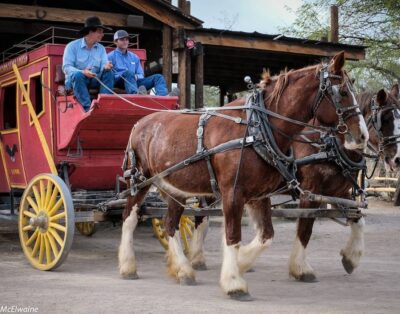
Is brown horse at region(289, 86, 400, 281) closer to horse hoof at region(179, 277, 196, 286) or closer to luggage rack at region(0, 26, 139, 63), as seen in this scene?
horse hoof at region(179, 277, 196, 286)

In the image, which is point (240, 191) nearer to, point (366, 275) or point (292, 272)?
point (292, 272)

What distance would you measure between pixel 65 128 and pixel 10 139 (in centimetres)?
172

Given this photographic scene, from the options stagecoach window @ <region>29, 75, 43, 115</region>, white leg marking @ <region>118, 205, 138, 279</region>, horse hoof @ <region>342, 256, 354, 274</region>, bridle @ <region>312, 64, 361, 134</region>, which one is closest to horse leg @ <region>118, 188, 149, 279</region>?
white leg marking @ <region>118, 205, 138, 279</region>

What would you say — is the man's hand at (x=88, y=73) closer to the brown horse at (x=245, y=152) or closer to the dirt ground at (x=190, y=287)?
the brown horse at (x=245, y=152)

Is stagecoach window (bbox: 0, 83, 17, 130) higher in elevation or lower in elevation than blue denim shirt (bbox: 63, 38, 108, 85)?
lower

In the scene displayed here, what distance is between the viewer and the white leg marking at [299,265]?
7176 millimetres

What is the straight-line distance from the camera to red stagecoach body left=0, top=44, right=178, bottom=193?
310 inches

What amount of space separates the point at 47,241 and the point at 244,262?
2607mm

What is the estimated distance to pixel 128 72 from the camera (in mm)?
8469

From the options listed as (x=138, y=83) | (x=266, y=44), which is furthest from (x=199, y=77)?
(x=138, y=83)

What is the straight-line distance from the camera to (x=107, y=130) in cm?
818

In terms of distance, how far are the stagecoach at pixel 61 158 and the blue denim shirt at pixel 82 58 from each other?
32 cm

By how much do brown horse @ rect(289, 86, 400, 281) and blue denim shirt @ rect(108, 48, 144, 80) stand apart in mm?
2361

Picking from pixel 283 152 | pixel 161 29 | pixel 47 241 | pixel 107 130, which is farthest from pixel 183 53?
pixel 283 152
